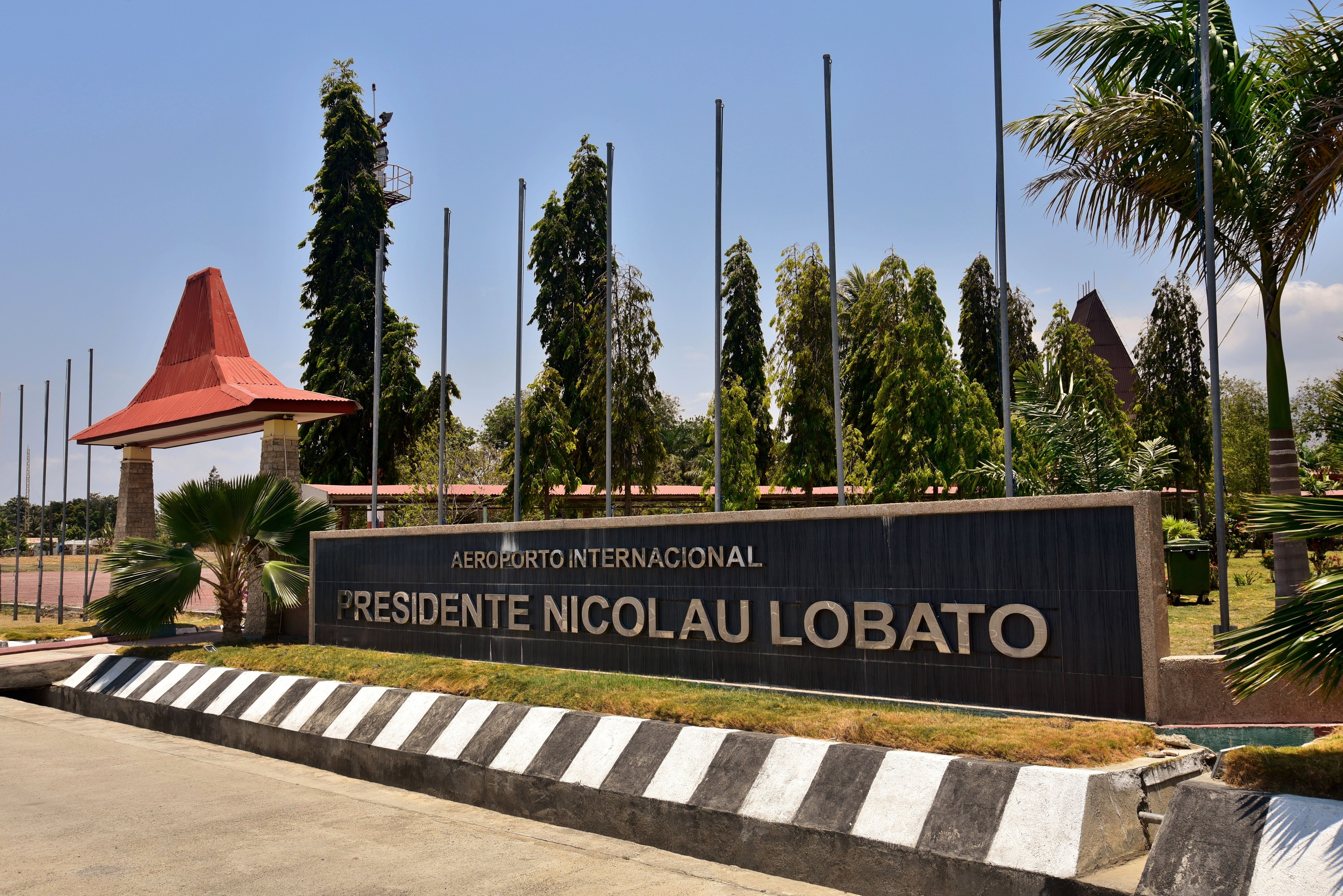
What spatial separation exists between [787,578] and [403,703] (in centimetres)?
344

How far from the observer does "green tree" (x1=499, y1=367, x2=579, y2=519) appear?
33.2m

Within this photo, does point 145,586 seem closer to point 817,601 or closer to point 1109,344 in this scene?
point 817,601

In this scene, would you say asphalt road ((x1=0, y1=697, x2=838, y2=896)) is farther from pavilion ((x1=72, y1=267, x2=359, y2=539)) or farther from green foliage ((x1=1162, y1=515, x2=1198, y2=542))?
green foliage ((x1=1162, y1=515, x2=1198, y2=542))

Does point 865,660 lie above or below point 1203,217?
below

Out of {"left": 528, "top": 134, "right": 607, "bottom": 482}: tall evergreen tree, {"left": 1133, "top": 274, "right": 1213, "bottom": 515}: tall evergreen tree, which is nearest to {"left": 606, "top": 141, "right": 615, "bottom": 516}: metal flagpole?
{"left": 528, "top": 134, "right": 607, "bottom": 482}: tall evergreen tree

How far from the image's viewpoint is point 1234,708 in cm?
640

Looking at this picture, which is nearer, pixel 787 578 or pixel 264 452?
pixel 787 578

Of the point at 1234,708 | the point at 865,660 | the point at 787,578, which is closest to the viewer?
the point at 1234,708

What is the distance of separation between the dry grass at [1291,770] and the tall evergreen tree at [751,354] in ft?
126

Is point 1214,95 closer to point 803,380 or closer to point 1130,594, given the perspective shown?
point 1130,594

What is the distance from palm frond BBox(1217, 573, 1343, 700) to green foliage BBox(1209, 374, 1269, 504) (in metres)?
35.8

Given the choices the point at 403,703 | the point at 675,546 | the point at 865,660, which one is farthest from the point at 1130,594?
the point at 403,703

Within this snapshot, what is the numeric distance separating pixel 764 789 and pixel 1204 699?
274cm

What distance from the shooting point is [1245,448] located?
39.3 meters
